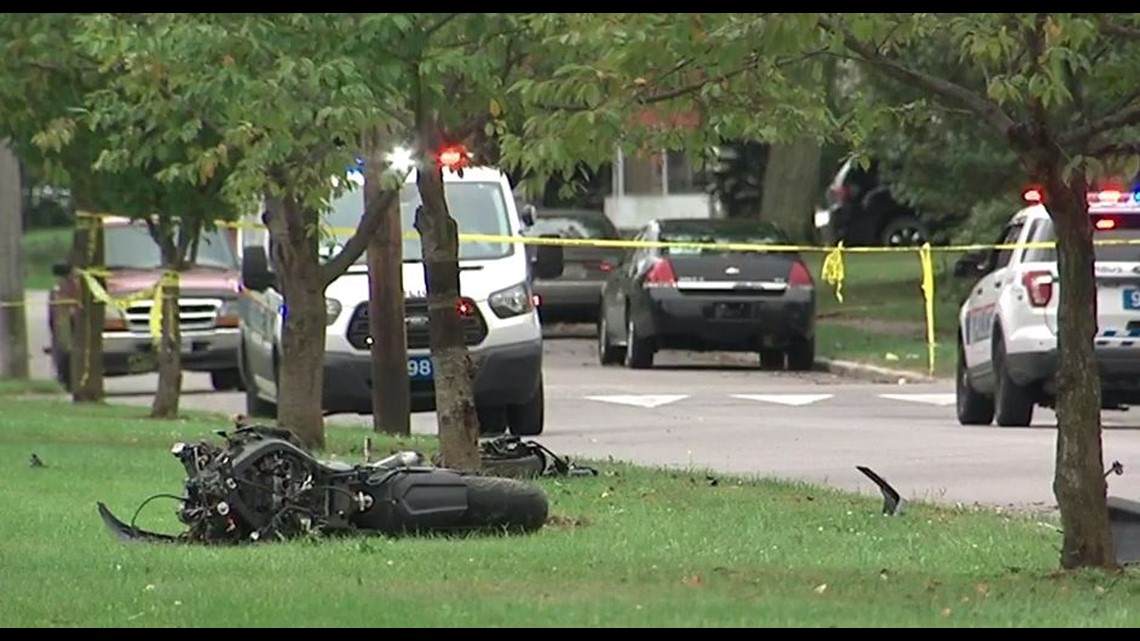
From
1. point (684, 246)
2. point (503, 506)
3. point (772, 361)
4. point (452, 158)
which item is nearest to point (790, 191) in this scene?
point (772, 361)

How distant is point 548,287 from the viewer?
113ft

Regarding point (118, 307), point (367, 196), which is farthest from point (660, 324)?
point (367, 196)

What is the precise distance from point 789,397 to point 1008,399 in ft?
14.6

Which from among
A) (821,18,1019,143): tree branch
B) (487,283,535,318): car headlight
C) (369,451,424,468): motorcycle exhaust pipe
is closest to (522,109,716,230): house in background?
(487,283,535,318): car headlight

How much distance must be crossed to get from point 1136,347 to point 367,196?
18.7 feet

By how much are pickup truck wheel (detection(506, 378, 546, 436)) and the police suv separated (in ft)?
11.2

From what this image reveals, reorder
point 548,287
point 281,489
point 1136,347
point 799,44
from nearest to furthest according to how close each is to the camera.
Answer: point 799,44
point 281,489
point 1136,347
point 548,287

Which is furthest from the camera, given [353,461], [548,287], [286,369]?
[548,287]

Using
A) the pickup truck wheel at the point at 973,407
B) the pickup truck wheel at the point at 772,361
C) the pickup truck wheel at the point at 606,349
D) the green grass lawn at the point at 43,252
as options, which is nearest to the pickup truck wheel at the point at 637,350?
the pickup truck wheel at the point at 606,349

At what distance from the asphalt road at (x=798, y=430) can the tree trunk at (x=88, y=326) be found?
1294mm

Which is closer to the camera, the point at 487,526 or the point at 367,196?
the point at 487,526

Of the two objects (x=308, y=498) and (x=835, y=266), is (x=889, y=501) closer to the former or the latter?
(x=308, y=498)

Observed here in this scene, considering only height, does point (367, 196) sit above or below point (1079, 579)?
above

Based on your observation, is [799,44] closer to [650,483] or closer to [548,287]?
[650,483]
